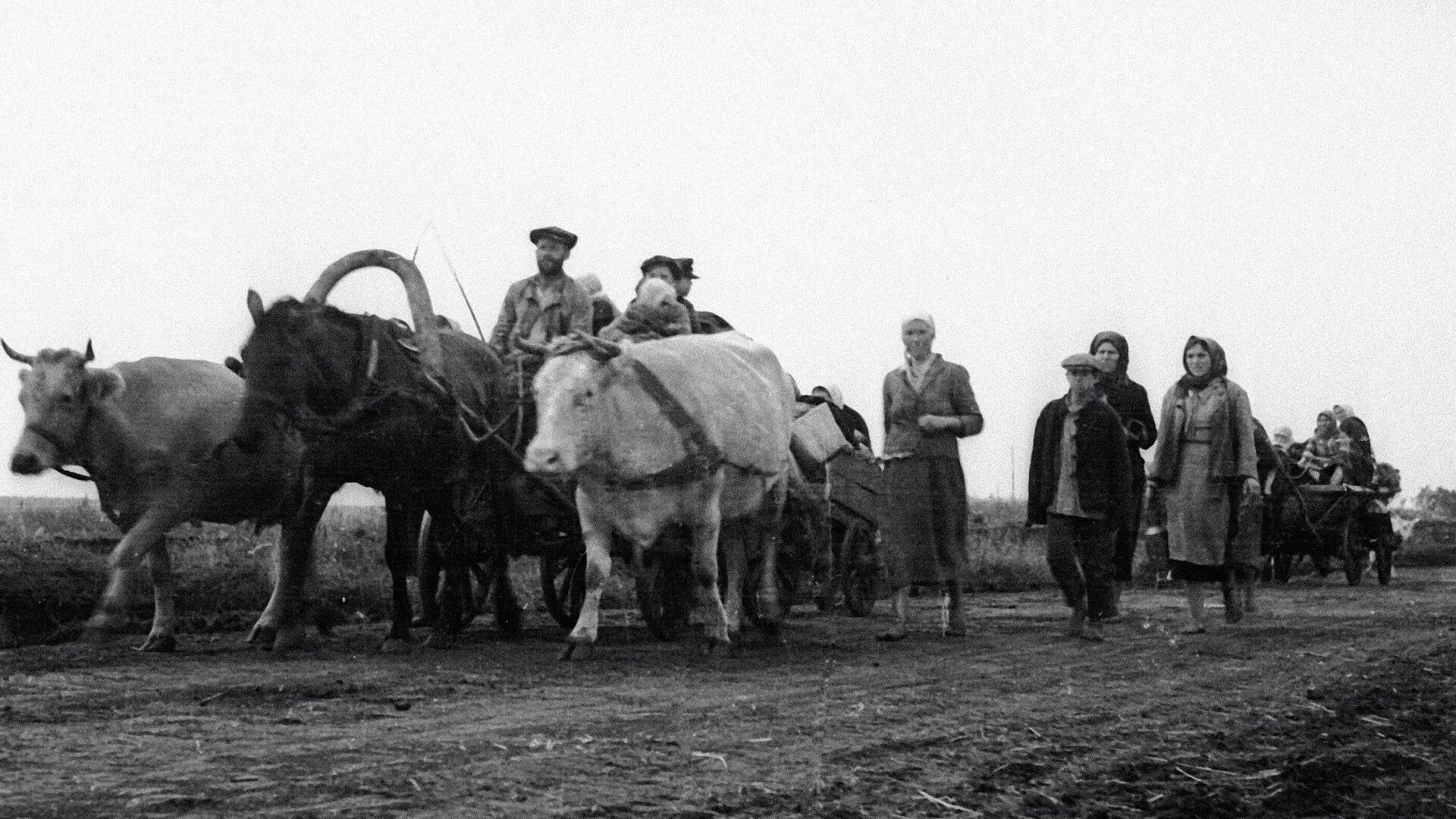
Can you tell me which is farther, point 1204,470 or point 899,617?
point 1204,470

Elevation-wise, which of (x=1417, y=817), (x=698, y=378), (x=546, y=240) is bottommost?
(x=1417, y=817)

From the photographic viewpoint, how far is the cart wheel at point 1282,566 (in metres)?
25.0

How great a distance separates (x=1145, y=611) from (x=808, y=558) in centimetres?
368

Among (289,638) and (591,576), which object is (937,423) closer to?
(591,576)

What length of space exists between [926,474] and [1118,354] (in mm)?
2506

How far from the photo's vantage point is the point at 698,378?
11469 mm

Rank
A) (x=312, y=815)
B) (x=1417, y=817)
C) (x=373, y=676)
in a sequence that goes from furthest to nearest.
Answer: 1. (x=373, y=676)
2. (x=1417, y=817)
3. (x=312, y=815)

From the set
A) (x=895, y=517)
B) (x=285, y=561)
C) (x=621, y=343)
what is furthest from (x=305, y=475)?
(x=895, y=517)

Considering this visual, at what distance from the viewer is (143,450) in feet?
38.8

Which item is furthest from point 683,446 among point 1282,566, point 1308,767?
point 1282,566

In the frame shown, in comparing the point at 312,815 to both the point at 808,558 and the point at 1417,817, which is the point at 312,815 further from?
the point at 808,558

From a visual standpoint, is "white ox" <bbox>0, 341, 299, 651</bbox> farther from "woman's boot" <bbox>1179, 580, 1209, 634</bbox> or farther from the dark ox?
"woman's boot" <bbox>1179, 580, 1209, 634</bbox>

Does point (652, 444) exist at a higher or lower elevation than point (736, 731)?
higher

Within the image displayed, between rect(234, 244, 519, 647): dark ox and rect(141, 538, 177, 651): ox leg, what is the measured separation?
0.54 m
